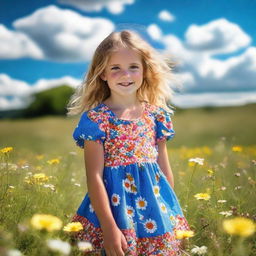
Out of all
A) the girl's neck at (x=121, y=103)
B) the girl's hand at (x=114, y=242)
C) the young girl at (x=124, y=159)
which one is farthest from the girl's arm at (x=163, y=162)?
the girl's hand at (x=114, y=242)

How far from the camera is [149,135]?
9.15 ft

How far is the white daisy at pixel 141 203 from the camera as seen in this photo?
8.36 feet

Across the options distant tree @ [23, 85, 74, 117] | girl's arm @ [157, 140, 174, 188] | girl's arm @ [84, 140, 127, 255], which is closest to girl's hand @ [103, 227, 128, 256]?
girl's arm @ [84, 140, 127, 255]

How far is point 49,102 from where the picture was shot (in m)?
33.6

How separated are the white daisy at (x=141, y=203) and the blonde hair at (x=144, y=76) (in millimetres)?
793

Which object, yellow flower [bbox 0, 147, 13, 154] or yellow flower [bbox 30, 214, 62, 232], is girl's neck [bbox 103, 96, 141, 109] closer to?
yellow flower [bbox 0, 147, 13, 154]

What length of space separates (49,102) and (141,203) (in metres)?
31.8

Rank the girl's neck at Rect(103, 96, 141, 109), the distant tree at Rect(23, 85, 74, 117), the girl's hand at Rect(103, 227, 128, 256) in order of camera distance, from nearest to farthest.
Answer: the girl's hand at Rect(103, 227, 128, 256), the girl's neck at Rect(103, 96, 141, 109), the distant tree at Rect(23, 85, 74, 117)

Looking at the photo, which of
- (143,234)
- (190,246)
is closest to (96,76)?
(143,234)

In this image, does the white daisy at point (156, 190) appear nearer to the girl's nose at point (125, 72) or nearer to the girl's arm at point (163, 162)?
the girl's arm at point (163, 162)

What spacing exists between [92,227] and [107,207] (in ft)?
0.74

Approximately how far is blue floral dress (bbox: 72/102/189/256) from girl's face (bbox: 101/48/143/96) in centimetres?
16

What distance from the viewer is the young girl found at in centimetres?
246

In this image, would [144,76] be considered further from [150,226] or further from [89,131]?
[150,226]
